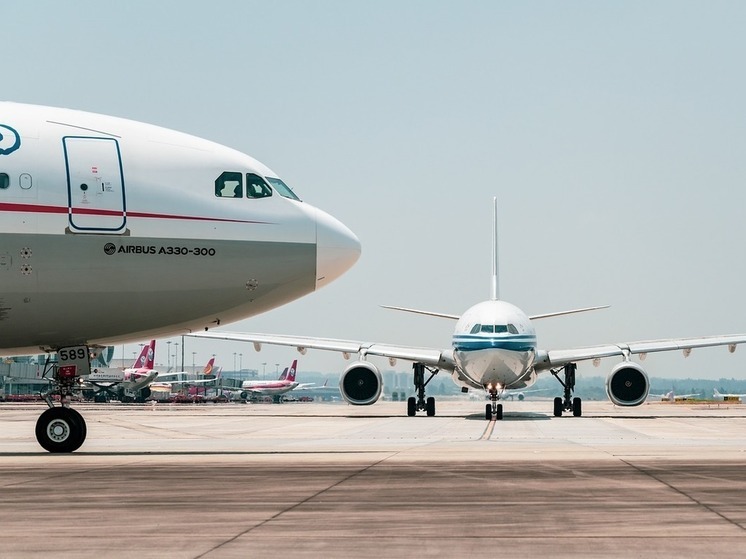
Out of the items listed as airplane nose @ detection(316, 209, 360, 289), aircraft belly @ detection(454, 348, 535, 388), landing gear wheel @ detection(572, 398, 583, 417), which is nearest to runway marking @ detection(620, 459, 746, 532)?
airplane nose @ detection(316, 209, 360, 289)

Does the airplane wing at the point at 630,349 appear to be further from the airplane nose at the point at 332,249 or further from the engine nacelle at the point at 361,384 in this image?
the airplane nose at the point at 332,249

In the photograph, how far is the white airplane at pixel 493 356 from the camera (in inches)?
1417

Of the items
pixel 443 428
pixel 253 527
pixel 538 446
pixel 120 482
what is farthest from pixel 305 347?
pixel 253 527

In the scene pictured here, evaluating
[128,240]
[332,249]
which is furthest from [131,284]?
[332,249]

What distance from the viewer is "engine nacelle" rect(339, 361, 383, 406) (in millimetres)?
38562

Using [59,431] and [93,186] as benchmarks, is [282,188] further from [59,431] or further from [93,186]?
[59,431]

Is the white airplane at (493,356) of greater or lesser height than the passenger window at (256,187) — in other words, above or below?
below

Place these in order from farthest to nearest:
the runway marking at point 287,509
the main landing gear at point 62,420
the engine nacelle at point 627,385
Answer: the engine nacelle at point 627,385 < the main landing gear at point 62,420 < the runway marking at point 287,509

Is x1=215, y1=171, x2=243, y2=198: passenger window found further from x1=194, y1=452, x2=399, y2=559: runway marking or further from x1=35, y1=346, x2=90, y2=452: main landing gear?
x1=194, y1=452, x2=399, y2=559: runway marking

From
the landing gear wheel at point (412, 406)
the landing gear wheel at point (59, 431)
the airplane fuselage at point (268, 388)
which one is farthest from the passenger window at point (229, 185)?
the airplane fuselage at point (268, 388)

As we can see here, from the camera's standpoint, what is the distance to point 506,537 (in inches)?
295

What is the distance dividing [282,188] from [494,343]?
1886cm

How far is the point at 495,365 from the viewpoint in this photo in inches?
1416

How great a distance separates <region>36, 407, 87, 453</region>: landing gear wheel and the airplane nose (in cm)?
464
